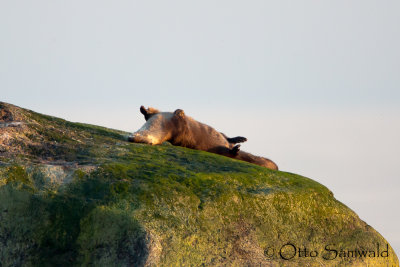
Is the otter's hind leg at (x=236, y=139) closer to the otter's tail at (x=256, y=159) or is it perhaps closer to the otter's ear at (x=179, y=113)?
the otter's tail at (x=256, y=159)

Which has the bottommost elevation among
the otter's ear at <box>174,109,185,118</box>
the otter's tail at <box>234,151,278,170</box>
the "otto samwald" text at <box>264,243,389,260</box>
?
the "otto samwald" text at <box>264,243,389,260</box>

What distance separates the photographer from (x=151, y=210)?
1053 cm

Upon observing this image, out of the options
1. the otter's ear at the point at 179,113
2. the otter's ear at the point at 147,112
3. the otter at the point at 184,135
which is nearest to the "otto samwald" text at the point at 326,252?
the otter at the point at 184,135

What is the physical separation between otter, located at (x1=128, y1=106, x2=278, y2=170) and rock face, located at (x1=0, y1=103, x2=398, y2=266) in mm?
1321

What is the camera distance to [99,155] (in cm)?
1238

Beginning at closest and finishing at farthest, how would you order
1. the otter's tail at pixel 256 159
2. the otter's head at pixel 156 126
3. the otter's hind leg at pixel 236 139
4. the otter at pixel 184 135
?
1. the otter's head at pixel 156 126
2. the otter at pixel 184 135
3. the otter's tail at pixel 256 159
4. the otter's hind leg at pixel 236 139

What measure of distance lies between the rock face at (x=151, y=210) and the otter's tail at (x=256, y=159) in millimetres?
2843

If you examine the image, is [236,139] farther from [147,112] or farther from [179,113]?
[147,112]

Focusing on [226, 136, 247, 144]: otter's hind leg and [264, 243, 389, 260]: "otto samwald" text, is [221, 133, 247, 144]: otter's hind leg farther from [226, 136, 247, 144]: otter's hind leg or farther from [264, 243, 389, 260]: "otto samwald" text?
[264, 243, 389, 260]: "otto samwald" text

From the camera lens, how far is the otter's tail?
55.2 feet

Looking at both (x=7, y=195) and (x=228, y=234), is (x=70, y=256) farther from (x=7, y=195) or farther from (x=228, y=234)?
(x=228, y=234)

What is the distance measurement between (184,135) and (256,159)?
6.90 ft

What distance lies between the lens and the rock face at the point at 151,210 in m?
10.2

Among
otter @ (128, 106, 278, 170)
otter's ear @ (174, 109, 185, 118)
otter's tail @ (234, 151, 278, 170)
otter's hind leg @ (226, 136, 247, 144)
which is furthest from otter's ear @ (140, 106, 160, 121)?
otter's tail @ (234, 151, 278, 170)
